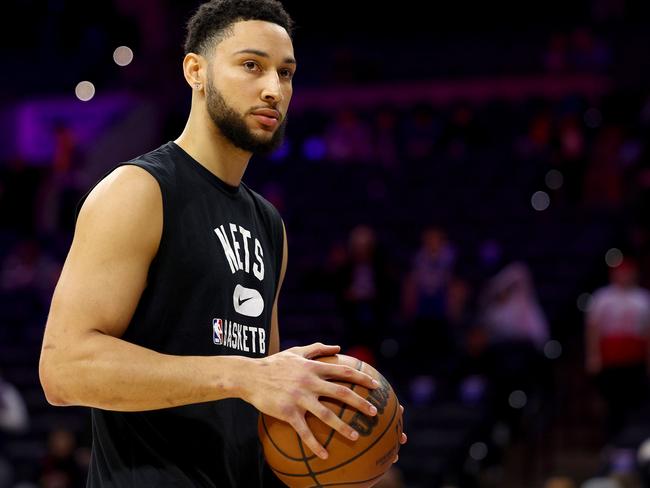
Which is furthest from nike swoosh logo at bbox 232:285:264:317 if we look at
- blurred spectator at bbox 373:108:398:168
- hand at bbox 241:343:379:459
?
blurred spectator at bbox 373:108:398:168

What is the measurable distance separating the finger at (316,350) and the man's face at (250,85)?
0.75 metres

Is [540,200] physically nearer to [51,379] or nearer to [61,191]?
[61,191]

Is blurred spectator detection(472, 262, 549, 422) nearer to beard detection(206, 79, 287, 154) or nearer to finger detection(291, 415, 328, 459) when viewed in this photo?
beard detection(206, 79, 287, 154)

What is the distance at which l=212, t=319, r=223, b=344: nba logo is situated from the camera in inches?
129

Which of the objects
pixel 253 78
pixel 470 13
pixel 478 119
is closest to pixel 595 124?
pixel 478 119

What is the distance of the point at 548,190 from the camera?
14.6 m

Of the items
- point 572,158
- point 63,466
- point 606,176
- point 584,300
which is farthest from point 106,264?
point 606,176

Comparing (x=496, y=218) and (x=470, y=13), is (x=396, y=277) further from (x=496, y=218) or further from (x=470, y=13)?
(x=470, y=13)

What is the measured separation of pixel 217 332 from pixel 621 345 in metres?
7.59

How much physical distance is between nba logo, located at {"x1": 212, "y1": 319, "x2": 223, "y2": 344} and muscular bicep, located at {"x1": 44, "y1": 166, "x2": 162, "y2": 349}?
0.27m

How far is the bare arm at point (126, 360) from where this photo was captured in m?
2.78

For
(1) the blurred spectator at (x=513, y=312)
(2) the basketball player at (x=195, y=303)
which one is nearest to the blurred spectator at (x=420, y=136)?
(1) the blurred spectator at (x=513, y=312)

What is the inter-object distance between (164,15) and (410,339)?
10.9 metres

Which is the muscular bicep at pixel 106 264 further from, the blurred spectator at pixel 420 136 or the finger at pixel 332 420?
the blurred spectator at pixel 420 136
